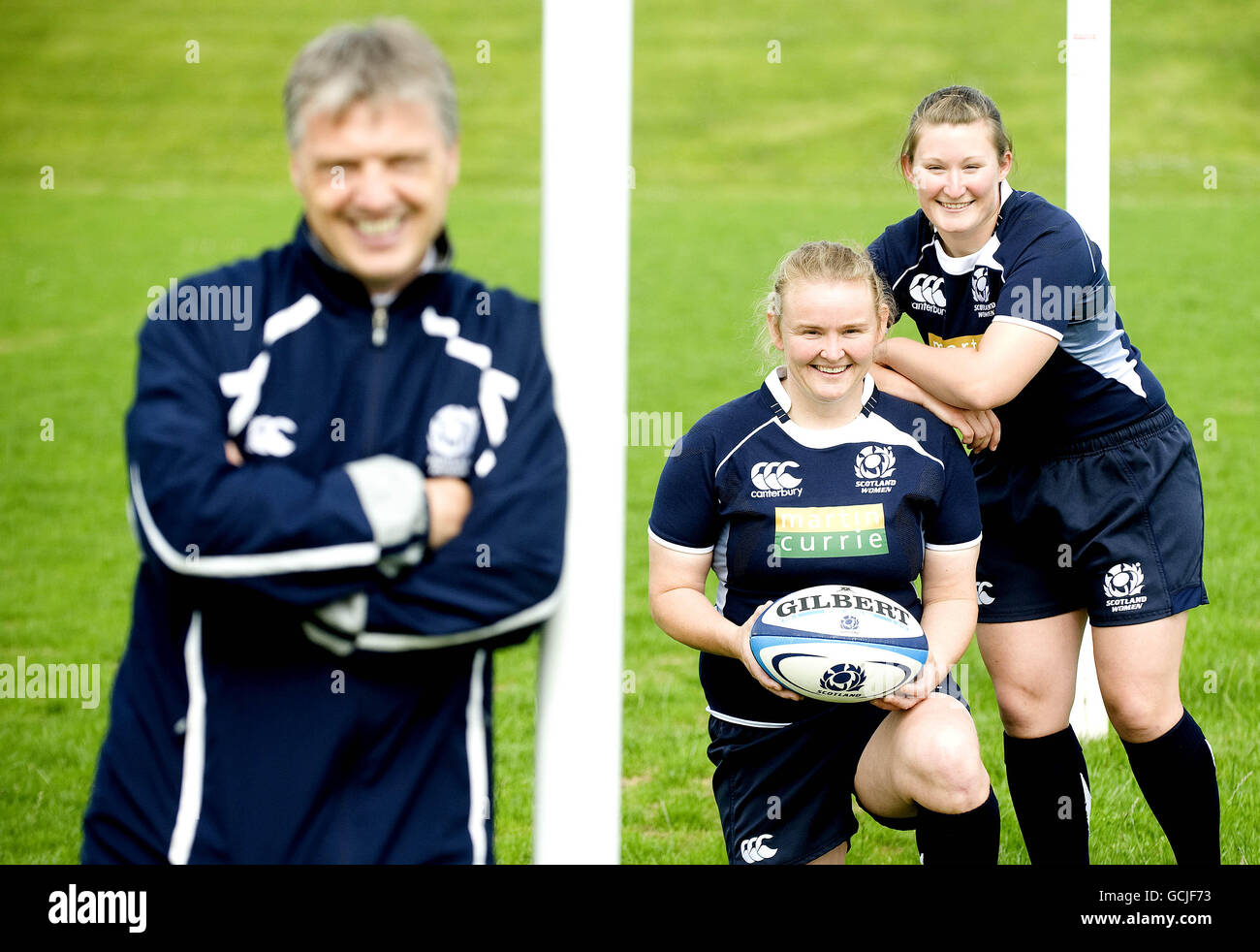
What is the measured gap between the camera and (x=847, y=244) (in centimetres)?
310

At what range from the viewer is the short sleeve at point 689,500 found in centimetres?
304

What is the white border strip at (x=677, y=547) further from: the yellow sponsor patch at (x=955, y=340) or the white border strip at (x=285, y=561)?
the white border strip at (x=285, y=561)

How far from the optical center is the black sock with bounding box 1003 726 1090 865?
3580mm

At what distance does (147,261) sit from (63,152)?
46.2 ft

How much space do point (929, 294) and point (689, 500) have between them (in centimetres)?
91

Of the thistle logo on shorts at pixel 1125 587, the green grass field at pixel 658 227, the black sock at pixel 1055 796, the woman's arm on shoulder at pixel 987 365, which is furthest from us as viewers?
the green grass field at pixel 658 227

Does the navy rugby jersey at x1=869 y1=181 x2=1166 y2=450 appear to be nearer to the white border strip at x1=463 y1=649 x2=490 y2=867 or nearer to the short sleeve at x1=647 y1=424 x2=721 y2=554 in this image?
the short sleeve at x1=647 y1=424 x2=721 y2=554

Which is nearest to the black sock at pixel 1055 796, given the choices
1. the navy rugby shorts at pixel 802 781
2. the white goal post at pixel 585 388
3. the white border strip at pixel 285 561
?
the navy rugby shorts at pixel 802 781

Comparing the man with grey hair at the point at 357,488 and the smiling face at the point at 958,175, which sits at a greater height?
the smiling face at the point at 958,175

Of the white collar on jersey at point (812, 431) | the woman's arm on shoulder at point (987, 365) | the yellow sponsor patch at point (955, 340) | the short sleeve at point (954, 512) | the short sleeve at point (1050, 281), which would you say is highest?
the short sleeve at point (1050, 281)

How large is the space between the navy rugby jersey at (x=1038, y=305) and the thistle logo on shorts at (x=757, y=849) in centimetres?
123

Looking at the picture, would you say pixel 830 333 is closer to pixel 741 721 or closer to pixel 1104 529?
pixel 741 721

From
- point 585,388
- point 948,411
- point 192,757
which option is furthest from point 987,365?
point 192,757

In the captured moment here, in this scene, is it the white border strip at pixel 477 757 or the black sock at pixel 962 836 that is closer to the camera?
the white border strip at pixel 477 757
